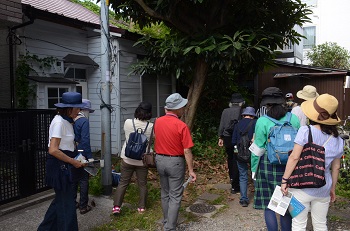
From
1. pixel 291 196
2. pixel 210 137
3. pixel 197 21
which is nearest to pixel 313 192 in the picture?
pixel 291 196

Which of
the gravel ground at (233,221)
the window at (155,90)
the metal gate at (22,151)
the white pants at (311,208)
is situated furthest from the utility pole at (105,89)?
the window at (155,90)

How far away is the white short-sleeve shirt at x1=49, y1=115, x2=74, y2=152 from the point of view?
3217mm

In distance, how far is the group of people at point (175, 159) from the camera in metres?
2.88

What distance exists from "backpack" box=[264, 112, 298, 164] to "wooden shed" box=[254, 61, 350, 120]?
9418mm

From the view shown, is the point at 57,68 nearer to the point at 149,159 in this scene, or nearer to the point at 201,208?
the point at 149,159

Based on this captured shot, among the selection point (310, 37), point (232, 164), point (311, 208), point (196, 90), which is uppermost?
point (310, 37)

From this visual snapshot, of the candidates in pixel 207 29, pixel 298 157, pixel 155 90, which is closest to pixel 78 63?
pixel 155 90

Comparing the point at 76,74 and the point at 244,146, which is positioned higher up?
the point at 76,74

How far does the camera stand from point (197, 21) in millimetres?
7492

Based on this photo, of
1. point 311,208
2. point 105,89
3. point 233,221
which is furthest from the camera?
point 105,89

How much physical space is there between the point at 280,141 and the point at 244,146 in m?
1.82

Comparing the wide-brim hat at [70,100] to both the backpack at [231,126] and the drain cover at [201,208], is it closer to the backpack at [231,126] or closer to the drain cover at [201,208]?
the drain cover at [201,208]

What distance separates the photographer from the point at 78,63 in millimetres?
7941

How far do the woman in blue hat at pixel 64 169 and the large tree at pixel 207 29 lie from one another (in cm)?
380
